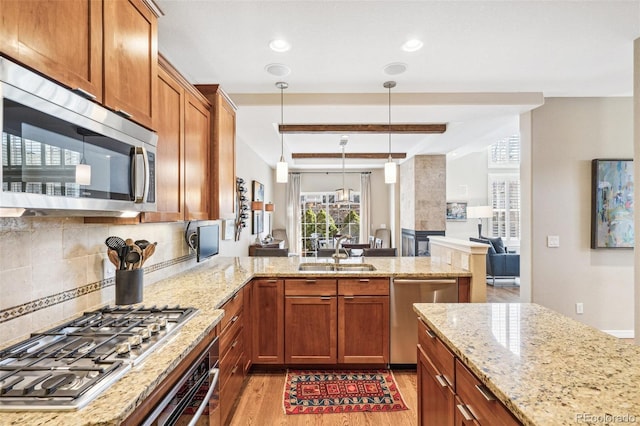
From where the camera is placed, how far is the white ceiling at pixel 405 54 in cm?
208

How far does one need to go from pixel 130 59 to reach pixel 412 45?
1947 mm

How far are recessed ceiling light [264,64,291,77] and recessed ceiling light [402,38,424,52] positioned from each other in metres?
1.03

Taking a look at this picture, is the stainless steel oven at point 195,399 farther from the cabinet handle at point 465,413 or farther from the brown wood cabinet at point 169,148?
the cabinet handle at point 465,413

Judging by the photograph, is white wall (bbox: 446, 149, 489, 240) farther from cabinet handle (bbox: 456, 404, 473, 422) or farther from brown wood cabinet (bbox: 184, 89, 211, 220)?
cabinet handle (bbox: 456, 404, 473, 422)

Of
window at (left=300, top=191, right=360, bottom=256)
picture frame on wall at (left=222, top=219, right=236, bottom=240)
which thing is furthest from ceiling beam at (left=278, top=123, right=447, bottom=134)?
window at (left=300, top=191, right=360, bottom=256)

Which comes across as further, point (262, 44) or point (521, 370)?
point (262, 44)

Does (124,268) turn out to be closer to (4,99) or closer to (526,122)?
(4,99)

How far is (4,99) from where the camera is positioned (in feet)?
2.79

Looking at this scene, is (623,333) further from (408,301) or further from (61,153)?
(61,153)

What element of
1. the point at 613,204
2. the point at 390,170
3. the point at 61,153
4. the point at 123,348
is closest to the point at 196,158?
the point at 61,153

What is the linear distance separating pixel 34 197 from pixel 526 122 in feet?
14.2

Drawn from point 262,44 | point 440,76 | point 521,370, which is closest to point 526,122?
point 440,76

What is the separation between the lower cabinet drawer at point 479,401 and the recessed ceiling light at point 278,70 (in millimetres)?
2610

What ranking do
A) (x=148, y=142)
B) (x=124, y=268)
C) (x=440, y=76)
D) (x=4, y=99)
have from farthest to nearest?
(x=440, y=76)
(x=124, y=268)
(x=148, y=142)
(x=4, y=99)
